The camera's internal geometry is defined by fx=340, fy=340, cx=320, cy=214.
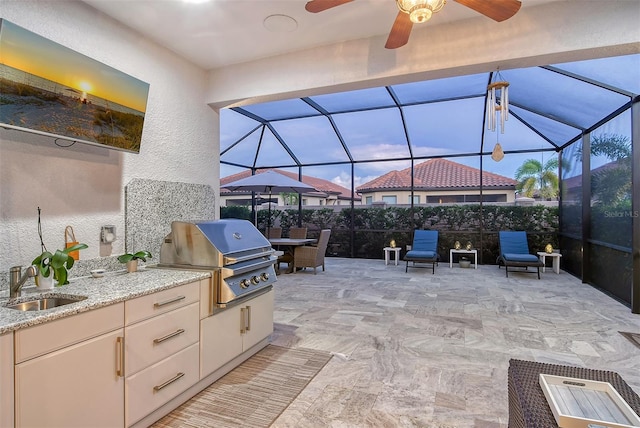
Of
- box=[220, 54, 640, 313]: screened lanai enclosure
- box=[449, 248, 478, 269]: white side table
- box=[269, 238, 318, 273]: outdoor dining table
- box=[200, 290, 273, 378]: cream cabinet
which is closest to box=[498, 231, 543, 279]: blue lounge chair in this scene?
box=[449, 248, 478, 269]: white side table

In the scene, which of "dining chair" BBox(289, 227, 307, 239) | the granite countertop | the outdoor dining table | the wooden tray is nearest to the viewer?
the wooden tray

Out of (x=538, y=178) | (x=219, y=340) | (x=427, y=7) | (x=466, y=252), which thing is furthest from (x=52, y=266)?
(x=538, y=178)

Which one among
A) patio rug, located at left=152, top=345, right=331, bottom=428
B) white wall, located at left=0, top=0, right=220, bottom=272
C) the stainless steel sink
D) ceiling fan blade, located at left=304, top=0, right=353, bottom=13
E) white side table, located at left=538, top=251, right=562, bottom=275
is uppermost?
ceiling fan blade, located at left=304, top=0, right=353, bottom=13

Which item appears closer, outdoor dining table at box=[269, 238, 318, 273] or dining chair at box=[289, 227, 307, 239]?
outdoor dining table at box=[269, 238, 318, 273]

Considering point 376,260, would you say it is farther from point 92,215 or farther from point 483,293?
point 92,215

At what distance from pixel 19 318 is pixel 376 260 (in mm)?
8036

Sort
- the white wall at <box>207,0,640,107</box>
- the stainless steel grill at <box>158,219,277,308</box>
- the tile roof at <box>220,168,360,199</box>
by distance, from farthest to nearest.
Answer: the tile roof at <box>220,168,360,199</box>, the white wall at <box>207,0,640,107</box>, the stainless steel grill at <box>158,219,277,308</box>

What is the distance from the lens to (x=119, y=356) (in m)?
1.84

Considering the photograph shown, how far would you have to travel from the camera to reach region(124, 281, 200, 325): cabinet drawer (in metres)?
1.94

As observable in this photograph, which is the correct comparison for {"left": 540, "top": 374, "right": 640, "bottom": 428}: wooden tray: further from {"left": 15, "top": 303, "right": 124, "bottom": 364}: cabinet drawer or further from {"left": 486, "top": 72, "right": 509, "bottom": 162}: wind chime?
{"left": 486, "top": 72, "right": 509, "bottom": 162}: wind chime

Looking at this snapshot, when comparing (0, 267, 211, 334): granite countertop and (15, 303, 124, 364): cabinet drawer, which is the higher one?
(0, 267, 211, 334): granite countertop

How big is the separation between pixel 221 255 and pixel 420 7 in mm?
2128

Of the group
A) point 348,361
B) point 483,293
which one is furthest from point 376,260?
point 348,361

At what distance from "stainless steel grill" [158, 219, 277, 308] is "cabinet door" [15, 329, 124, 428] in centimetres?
82
